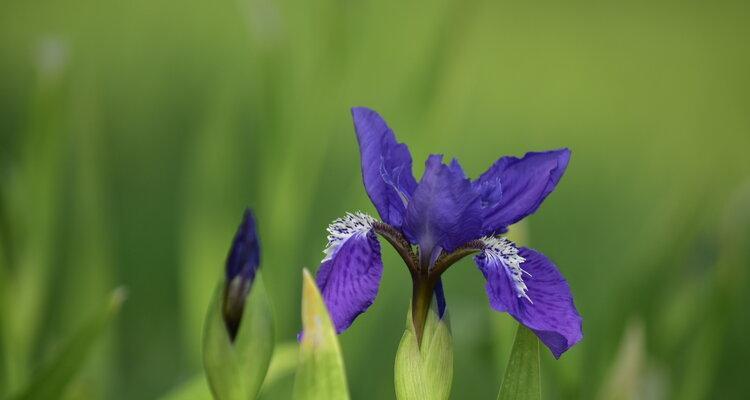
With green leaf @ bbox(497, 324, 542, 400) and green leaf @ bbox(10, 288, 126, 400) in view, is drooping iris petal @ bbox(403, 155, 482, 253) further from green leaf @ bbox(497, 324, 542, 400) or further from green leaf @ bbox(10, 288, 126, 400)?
green leaf @ bbox(10, 288, 126, 400)

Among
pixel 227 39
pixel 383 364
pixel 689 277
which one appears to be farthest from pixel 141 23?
pixel 689 277

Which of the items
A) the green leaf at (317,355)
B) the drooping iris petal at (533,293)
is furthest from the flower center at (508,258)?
the green leaf at (317,355)

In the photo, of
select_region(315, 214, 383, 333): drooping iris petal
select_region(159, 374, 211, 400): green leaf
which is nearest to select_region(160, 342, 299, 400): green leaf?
select_region(159, 374, 211, 400): green leaf

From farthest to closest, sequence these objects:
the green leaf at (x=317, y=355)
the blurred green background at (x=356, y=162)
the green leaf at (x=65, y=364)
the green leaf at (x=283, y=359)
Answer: the blurred green background at (x=356, y=162), the green leaf at (x=283, y=359), the green leaf at (x=65, y=364), the green leaf at (x=317, y=355)

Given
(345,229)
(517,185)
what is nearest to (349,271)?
(345,229)

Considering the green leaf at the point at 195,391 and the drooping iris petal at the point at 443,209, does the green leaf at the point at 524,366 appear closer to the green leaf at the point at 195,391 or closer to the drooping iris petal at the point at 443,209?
the drooping iris petal at the point at 443,209

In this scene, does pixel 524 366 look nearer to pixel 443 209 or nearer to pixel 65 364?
pixel 443 209

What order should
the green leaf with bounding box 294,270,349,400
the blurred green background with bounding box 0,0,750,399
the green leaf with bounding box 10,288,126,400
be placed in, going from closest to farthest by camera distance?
the green leaf with bounding box 294,270,349,400, the green leaf with bounding box 10,288,126,400, the blurred green background with bounding box 0,0,750,399
